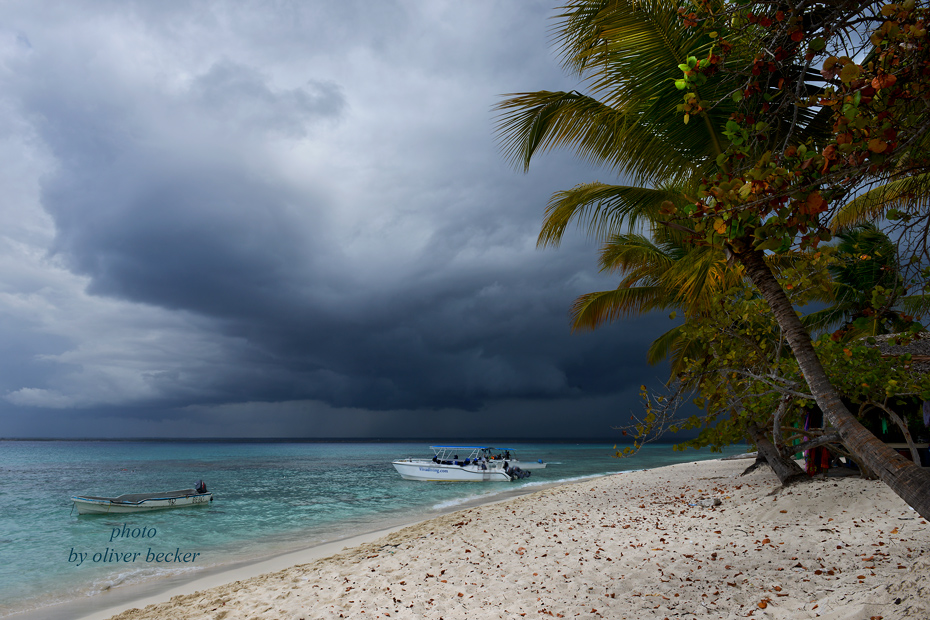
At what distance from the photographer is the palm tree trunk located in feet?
8.09

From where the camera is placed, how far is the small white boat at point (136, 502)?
17062 mm

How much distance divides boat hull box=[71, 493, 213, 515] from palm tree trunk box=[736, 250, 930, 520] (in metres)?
21.2

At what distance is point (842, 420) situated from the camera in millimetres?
2760

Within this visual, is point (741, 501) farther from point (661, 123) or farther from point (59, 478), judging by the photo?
point (59, 478)

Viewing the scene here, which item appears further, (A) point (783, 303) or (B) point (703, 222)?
(A) point (783, 303)

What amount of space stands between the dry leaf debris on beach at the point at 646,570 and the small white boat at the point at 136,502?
44.1 ft

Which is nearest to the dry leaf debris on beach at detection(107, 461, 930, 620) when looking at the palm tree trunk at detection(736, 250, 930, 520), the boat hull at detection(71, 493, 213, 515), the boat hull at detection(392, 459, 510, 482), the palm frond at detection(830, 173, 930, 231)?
the palm tree trunk at detection(736, 250, 930, 520)

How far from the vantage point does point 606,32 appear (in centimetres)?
515

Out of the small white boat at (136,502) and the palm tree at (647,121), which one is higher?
the palm tree at (647,121)

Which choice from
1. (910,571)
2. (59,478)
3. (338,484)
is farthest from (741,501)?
(59,478)

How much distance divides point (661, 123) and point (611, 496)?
30.6 feet

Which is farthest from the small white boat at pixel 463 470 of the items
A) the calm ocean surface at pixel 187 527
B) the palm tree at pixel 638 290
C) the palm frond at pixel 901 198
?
the palm frond at pixel 901 198

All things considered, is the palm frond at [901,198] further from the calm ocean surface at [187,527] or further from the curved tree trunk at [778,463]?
the calm ocean surface at [187,527]

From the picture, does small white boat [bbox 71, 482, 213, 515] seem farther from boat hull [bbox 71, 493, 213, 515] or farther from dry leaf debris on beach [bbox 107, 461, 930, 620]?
dry leaf debris on beach [bbox 107, 461, 930, 620]
